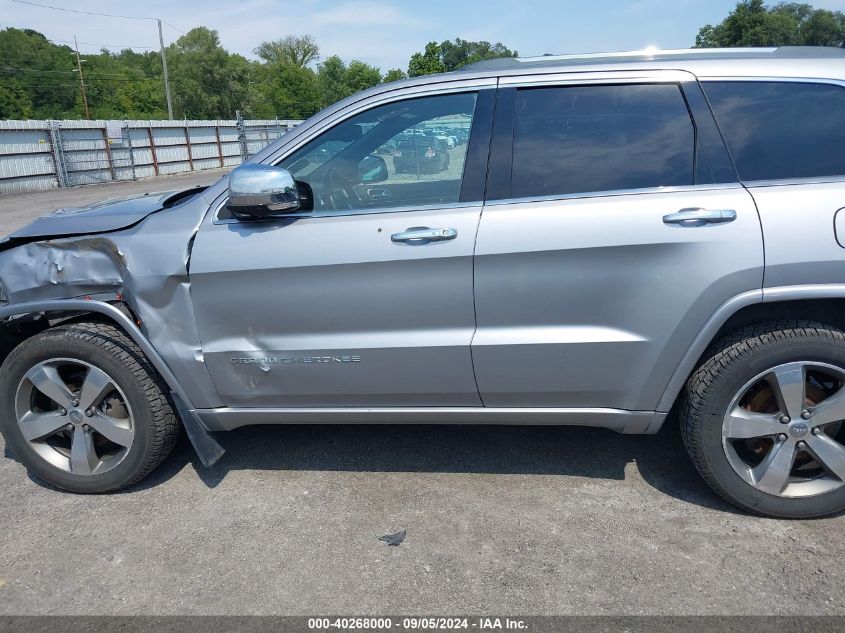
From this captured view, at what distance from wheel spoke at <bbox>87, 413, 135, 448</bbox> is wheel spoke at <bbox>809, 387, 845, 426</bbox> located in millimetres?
2997

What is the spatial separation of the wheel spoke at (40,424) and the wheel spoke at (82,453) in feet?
0.32

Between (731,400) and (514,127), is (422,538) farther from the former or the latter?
(514,127)

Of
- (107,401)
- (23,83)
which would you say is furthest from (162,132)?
(23,83)

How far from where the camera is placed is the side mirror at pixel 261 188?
2.64 meters

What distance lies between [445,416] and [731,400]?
1197 mm

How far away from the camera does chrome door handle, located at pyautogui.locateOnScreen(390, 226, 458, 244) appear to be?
8.82 ft

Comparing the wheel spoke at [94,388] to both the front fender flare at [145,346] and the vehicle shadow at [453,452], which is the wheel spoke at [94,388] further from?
the vehicle shadow at [453,452]

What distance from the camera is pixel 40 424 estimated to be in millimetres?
3148

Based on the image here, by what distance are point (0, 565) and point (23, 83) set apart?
80453 millimetres

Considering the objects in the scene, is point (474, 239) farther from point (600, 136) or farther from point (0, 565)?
point (0, 565)

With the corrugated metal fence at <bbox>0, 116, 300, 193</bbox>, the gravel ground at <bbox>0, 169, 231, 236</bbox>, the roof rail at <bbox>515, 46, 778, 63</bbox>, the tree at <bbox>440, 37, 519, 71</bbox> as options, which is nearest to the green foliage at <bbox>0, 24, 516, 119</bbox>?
the tree at <bbox>440, 37, 519, 71</bbox>

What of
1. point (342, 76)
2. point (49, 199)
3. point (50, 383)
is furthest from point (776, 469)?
point (342, 76)

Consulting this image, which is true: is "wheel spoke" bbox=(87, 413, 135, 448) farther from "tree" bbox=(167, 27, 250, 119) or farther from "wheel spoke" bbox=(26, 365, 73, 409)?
"tree" bbox=(167, 27, 250, 119)

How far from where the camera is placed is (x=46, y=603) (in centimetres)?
250
